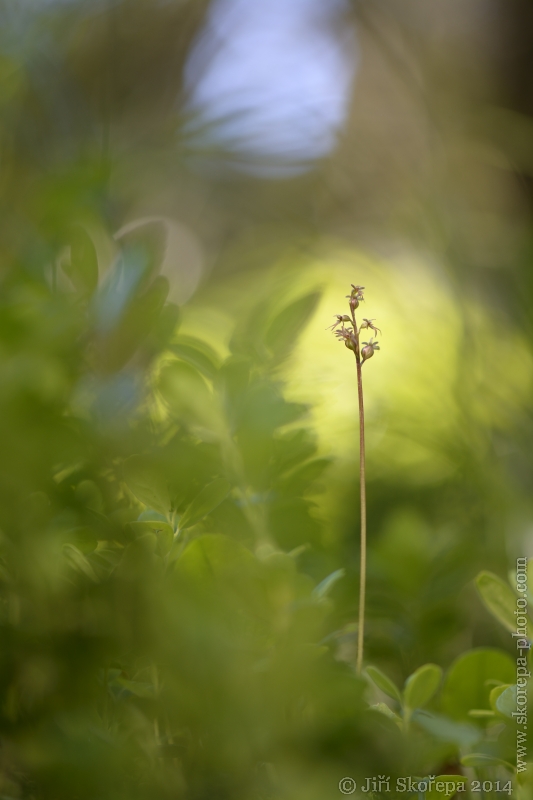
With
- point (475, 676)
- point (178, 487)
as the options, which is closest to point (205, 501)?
point (178, 487)

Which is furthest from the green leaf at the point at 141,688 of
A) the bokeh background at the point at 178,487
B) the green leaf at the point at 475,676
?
the green leaf at the point at 475,676

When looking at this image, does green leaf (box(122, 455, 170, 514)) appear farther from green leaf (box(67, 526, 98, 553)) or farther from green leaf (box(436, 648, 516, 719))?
green leaf (box(436, 648, 516, 719))

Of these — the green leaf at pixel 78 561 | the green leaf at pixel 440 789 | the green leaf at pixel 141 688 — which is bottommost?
the green leaf at pixel 440 789

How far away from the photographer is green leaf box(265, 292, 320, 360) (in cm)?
21

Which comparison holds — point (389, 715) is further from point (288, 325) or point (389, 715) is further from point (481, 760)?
point (288, 325)

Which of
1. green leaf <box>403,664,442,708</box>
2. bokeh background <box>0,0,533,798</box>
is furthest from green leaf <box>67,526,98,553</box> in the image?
green leaf <box>403,664,442,708</box>

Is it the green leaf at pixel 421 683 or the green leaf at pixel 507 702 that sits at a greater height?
the green leaf at pixel 507 702

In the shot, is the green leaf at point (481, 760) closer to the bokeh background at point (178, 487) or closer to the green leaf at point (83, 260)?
the bokeh background at point (178, 487)

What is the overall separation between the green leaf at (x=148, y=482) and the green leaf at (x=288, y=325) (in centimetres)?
7

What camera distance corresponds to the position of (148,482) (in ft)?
0.56

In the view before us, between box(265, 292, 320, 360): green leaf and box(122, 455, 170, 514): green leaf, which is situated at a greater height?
box(265, 292, 320, 360): green leaf

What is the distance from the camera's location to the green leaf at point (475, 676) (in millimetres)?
209

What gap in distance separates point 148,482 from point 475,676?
5.3 inches

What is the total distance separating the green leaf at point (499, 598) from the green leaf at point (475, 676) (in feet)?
0.05
